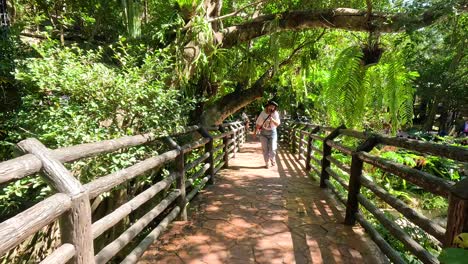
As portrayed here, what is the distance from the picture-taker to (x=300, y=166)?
26.4ft

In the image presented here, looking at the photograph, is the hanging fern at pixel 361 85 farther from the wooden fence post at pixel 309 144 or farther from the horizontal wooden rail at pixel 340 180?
the wooden fence post at pixel 309 144

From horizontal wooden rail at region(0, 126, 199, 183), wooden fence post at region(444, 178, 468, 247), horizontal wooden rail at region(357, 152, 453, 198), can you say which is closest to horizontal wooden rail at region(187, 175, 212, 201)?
horizontal wooden rail at region(0, 126, 199, 183)

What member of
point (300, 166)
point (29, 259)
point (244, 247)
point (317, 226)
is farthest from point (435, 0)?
point (29, 259)

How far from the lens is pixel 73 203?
176cm

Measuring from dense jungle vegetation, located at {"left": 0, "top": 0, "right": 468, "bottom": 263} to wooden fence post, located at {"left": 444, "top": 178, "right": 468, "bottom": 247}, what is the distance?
199 cm

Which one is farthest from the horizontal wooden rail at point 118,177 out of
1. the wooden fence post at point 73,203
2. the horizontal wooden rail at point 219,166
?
the horizontal wooden rail at point 219,166

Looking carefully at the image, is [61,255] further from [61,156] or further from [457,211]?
[457,211]

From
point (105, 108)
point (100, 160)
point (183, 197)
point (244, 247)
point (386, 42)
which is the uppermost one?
point (386, 42)

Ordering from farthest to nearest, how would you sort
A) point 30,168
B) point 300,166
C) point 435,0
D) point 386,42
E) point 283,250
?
point 300,166 → point 386,42 → point 435,0 → point 283,250 → point 30,168

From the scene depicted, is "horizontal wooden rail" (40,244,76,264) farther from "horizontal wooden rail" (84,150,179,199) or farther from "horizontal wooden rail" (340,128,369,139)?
"horizontal wooden rail" (340,128,369,139)

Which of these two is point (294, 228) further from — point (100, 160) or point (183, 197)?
point (100, 160)

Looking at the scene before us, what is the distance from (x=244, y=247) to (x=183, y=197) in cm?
106

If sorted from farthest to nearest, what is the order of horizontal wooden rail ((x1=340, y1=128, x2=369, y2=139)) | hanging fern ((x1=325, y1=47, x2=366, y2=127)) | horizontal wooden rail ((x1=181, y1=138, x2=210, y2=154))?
1. hanging fern ((x1=325, y1=47, x2=366, y2=127))
2. horizontal wooden rail ((x1=181, y1=138, x2=210, y2=154))
3. horizontal wooden rail ((x1=340, y1=128, x2=369, y2=139))

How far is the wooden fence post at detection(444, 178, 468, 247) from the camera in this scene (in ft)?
5.71
